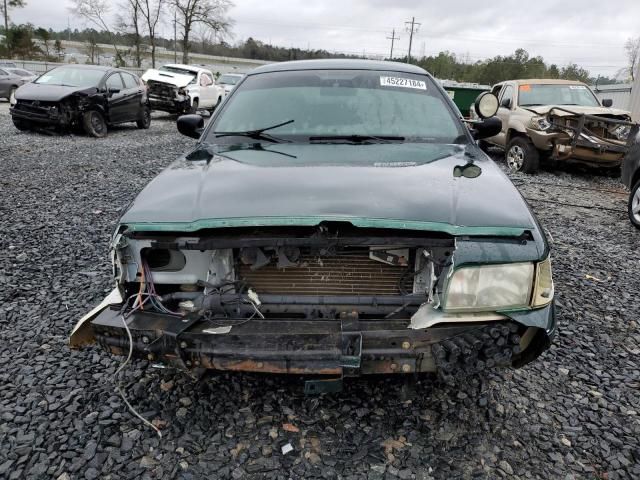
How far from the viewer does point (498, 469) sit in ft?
6.63

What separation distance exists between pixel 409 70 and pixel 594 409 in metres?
2.56

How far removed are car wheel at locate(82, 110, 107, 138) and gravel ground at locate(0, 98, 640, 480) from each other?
803 centimetres

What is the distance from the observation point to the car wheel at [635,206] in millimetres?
5621

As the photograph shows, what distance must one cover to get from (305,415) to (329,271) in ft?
2.34

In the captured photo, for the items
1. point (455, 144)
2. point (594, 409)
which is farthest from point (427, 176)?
point (594, 409)

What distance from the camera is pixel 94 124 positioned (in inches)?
434

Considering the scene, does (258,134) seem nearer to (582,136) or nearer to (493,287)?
(493,287)

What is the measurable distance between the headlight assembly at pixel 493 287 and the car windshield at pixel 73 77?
11159mm

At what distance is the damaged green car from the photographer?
192cm

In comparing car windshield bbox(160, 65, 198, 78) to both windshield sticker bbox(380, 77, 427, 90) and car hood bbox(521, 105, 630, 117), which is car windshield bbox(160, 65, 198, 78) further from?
windshield sticker bbox(380, 77, 427, 90)

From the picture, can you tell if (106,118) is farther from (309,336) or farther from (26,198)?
(309,336)

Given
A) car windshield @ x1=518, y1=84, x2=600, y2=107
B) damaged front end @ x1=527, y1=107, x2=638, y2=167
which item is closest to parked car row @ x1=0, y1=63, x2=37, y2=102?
car windshield @ x1=518, y1=84, x2=600, y2=107

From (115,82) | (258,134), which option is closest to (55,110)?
(115,82)

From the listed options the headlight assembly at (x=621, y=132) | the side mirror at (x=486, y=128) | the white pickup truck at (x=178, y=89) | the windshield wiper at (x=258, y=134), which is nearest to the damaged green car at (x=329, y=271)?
the windshield wiper at (x=258, y=134)
